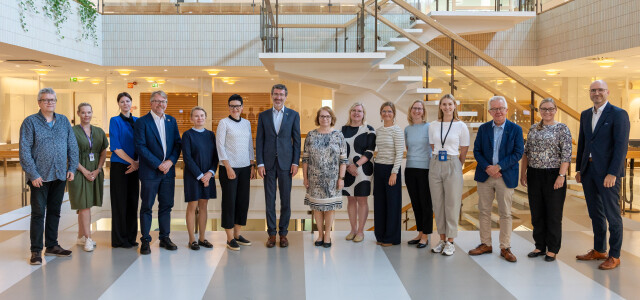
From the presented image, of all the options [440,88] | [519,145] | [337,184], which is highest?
[440,88]

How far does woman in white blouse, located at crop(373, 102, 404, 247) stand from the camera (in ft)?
16.3

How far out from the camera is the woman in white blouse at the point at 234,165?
4828 mm

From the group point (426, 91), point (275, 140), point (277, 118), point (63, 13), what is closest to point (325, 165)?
point (275, 140)

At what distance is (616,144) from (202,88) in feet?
39.8

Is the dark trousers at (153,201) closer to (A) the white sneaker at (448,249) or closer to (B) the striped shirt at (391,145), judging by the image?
(B) the striped shirt at (391,145)

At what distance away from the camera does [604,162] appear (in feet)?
14.4

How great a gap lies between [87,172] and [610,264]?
483cm

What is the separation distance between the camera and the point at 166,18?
1138cm

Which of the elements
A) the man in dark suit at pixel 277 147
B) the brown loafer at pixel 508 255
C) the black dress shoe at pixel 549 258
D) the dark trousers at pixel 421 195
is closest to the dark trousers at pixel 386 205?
the dark trousers at pixel 421 195

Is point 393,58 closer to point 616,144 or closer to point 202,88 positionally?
point 616,144

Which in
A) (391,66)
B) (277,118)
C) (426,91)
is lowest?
(277,118)

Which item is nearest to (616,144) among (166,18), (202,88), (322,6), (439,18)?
(439,18)

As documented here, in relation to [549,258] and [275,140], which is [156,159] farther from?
[549,258]

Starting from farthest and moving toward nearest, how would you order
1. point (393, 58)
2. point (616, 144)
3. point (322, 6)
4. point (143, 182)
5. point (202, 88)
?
point (202, 88) < point (322, 6) < point (393, 58) < point (143, 182) < point (616, 144)
